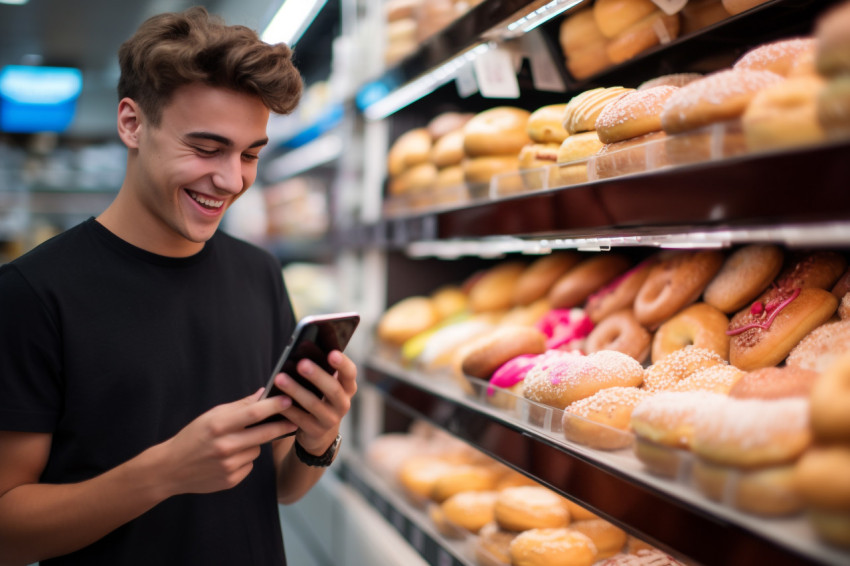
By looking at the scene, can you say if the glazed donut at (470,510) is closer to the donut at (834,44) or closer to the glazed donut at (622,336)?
the glazed donut at (622,336)

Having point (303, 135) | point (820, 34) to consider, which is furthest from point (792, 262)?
point (303, 135)

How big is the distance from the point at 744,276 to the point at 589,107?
0.44m

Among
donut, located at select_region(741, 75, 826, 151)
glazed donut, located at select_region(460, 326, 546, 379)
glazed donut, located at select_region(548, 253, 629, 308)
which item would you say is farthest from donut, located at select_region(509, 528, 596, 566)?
donut, located at select_region(741, 75, 826, 151)

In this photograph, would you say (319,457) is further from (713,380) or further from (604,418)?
(713,380)

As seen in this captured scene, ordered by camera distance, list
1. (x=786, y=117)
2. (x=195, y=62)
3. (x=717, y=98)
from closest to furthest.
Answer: (x=786, y=117) < (x=717, y=98) < (x=195, y=62)

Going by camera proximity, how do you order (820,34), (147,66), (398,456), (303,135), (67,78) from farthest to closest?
(67,78)
(303,135)
(398,456)
(147,66)
(820,34)

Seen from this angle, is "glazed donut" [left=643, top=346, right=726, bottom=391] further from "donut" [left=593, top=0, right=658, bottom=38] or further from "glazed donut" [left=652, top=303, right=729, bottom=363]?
"donut" [left=593, top=0, right=658, bottom=38]

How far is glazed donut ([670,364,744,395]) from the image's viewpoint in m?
1.00

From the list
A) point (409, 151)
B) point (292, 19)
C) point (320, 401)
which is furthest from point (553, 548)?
point (292, 19)

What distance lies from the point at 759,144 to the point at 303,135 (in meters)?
3.09

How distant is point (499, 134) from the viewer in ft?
5.54

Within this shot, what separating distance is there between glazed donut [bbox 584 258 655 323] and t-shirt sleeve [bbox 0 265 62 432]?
1.11 meters

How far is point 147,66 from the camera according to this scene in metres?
1.10

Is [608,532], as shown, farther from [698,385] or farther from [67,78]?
[67,78]
